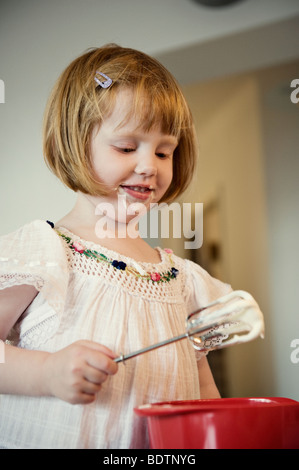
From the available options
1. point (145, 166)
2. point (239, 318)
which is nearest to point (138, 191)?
point (145, 166)

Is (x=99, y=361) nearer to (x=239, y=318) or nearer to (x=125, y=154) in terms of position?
(x=239, y=318)

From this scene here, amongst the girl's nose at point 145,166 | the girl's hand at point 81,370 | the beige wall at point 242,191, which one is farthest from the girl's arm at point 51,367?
the beige wall at point 242,191

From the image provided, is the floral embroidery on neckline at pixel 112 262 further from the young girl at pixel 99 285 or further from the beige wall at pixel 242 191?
the beige wall at pixel 242 191

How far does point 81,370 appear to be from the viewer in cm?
57

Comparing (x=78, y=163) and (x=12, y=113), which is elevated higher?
(x=12, y=113)

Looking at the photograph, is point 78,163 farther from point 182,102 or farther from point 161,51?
point 161,51

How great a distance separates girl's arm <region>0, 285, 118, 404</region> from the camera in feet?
1.86

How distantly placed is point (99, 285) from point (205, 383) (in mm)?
290

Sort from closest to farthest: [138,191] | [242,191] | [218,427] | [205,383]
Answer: [218,427], [138,191], [205,383], [242,191]

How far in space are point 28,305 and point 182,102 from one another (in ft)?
1.26

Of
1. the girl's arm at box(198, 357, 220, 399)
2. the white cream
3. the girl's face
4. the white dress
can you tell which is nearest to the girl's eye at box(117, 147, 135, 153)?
the girl's face

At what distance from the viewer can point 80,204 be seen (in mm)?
811

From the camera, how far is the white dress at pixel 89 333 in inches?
25.3
